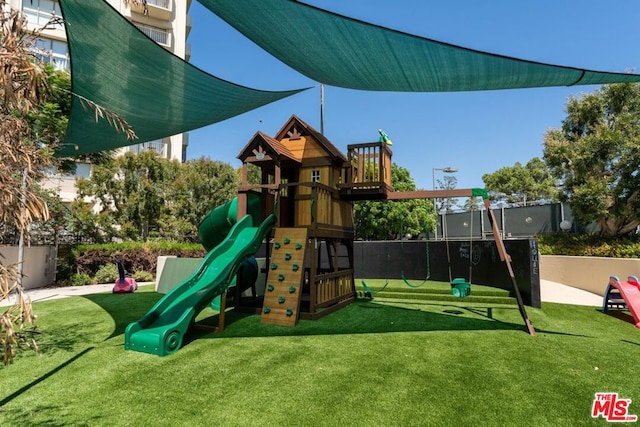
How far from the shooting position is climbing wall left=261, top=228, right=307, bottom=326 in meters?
7.11

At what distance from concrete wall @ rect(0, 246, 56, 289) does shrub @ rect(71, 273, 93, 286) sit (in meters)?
0.85

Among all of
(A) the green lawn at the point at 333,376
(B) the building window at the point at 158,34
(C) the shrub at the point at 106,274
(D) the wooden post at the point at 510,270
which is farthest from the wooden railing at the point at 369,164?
(B) the building window at the point at 158,34

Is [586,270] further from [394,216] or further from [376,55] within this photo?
[394,216]

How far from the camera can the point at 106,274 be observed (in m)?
15.0

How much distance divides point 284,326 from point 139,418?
3.69 meters

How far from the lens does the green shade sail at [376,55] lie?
14.6 ft

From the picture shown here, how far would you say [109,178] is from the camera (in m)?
17.2

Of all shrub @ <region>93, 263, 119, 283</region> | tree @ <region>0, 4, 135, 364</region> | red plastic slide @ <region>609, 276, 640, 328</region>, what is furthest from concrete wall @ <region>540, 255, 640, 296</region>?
shrub @ <region>93, 263, 119, 283</region>

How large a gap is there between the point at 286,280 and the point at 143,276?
11.2 metres

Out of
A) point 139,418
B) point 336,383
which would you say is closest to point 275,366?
point 336,383

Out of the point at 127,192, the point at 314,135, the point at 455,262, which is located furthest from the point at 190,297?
the point at 127,192

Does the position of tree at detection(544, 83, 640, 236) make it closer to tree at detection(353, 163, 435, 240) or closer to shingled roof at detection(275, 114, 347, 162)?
shingled roof at detection(275, 114, 347, 162)

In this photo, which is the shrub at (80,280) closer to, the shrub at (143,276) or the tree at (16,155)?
the shrub at (143,276)

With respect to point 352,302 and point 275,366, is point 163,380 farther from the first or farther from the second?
point 352,302
